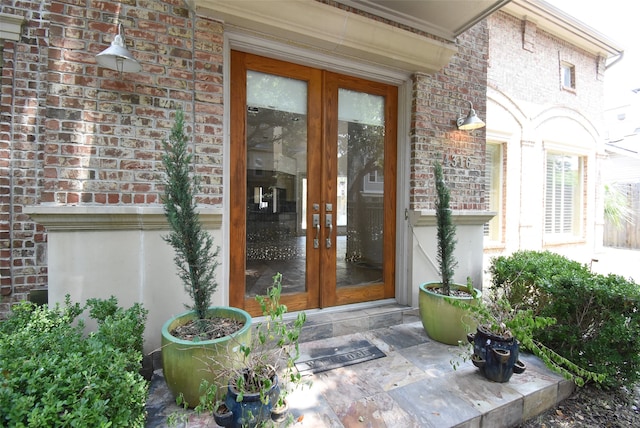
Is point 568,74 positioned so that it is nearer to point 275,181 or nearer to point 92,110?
point 275,181

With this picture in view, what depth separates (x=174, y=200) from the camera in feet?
6.22

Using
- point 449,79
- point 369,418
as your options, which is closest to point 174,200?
point 369,418

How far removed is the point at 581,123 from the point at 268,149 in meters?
8.67

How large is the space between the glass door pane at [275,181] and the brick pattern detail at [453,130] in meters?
1.36

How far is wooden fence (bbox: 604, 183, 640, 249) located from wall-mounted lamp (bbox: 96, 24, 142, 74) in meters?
13.5

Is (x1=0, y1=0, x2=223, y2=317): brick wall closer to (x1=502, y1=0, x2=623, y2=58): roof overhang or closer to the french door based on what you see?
the french door

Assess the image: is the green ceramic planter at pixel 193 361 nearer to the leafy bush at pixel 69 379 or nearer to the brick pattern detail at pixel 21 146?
the leafy bush at pixel 69 379

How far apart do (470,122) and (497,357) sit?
8.27 ft

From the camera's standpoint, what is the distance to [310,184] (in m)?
3.13

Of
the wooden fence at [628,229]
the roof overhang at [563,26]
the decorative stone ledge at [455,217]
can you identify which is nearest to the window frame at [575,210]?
the roof overhang at [563,26]

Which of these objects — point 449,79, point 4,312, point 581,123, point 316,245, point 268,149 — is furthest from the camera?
point 581,123

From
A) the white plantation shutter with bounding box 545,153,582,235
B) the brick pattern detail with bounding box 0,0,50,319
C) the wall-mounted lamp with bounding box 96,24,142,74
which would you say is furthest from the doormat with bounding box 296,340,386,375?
the white plantation shutter with bounding box 545,153,582,235

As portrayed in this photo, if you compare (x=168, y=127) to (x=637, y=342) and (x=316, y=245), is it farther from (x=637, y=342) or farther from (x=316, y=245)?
(x=637, y=342)

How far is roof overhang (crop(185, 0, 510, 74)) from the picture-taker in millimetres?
2502
